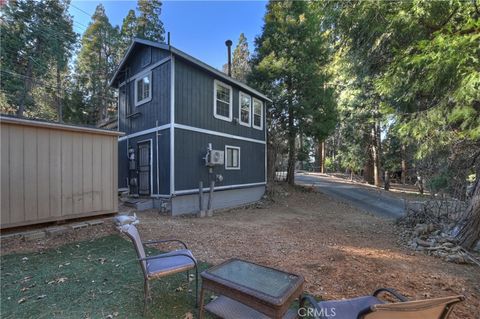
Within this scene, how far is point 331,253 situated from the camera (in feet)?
15.7

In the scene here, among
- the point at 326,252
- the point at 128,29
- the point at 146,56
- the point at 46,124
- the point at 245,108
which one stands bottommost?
the point at 326,252

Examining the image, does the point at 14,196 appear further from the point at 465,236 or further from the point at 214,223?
the point at 465,236

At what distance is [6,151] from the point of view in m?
4.70

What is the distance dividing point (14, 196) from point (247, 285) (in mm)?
5104

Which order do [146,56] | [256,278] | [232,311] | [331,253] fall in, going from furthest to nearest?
[146,56] < [331,253] < [232,311] < [256,278]

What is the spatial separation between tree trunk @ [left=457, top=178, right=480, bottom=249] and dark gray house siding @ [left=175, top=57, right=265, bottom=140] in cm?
785

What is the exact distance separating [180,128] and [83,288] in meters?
6.02

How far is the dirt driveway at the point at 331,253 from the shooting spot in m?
3.42

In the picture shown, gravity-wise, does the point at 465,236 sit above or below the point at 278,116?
A: below

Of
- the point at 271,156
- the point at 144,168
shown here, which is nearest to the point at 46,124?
the point at 144,168

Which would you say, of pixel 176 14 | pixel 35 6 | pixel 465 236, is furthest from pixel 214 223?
pixel 35 6

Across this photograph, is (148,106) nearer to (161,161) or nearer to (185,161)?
(161,161)

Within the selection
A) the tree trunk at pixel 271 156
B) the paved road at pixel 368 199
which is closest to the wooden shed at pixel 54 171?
the tree trunk at pixel 271 156

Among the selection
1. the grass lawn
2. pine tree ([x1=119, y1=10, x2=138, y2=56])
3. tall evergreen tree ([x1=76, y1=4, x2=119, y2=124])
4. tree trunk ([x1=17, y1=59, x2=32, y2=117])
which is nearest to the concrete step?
the grass lawn
